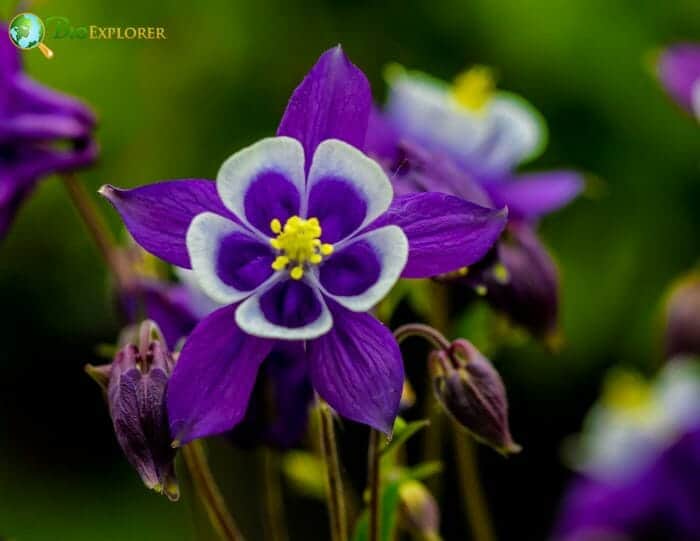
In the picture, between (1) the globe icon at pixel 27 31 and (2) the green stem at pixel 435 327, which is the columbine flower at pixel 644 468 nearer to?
(2) the green stem at pixel 435 327

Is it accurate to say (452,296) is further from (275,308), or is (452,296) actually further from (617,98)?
(617,98)

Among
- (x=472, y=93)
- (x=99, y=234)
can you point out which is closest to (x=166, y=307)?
(x=99, y=234)

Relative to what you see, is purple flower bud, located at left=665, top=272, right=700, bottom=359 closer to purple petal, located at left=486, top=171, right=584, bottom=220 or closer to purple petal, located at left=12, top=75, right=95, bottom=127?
purple petal, located at left=486, top=171, right=584, bottom=220

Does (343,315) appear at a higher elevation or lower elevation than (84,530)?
higher

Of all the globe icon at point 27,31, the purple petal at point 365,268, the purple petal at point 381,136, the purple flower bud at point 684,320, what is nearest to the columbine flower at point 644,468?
the purple flower bud at point 684,320

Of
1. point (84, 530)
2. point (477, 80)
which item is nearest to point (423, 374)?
point (477, 80)
